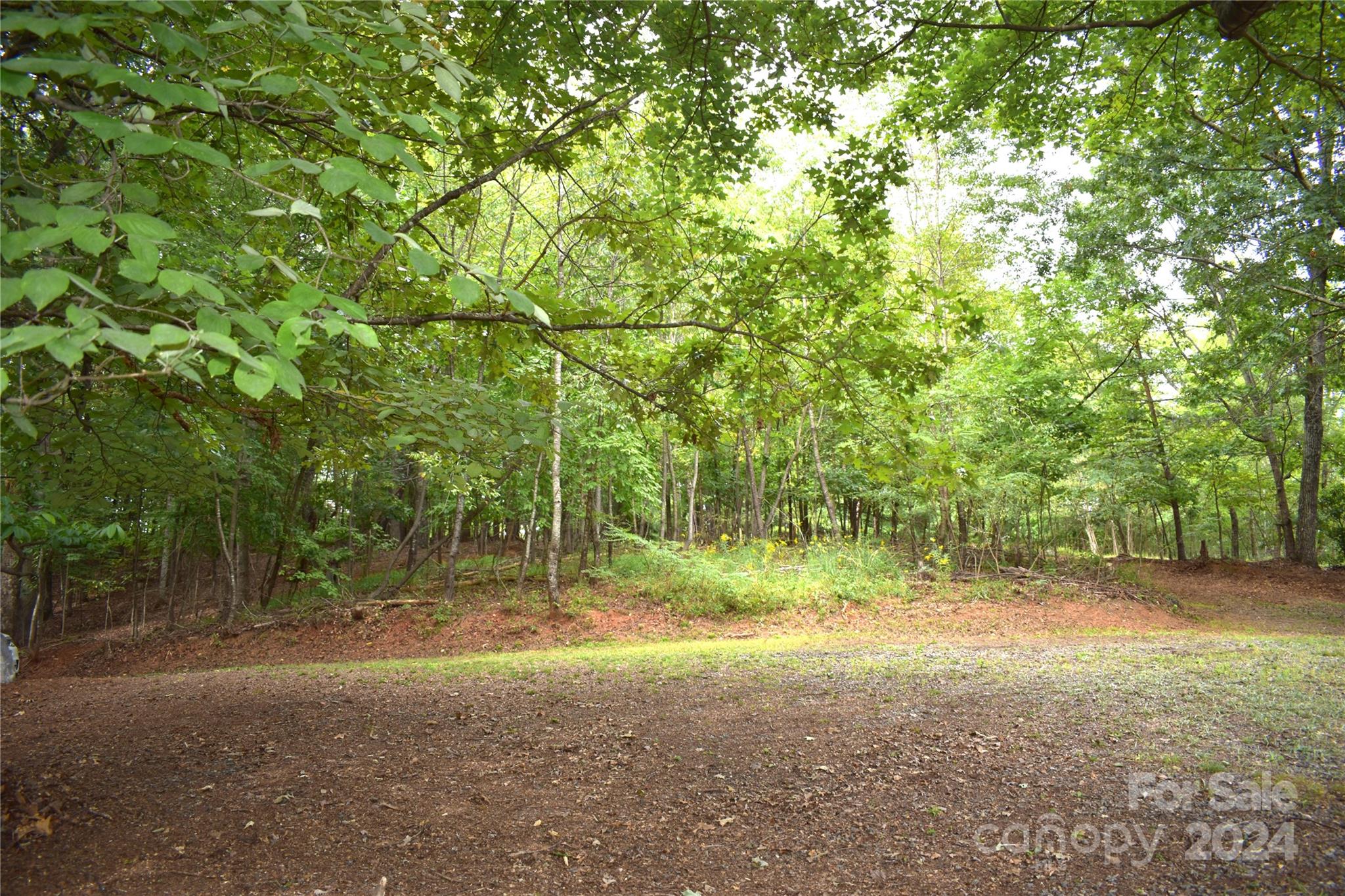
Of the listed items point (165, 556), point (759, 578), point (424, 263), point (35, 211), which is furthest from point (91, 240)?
point (165, 556)

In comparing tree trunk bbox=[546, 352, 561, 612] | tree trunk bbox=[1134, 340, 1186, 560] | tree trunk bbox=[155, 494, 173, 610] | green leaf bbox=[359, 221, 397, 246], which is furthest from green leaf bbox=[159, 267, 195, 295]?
tree trunk bbox=[1134, 340, 1186, 560]

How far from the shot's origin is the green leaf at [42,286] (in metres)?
1.16

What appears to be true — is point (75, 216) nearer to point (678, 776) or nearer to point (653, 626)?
point (678, 776)

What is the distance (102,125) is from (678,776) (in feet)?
11.3

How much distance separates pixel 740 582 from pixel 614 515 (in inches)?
222

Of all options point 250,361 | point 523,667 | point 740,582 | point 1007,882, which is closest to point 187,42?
point 250,361

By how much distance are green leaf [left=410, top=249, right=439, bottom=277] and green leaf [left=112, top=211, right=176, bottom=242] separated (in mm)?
484

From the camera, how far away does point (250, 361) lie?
1.19 metres

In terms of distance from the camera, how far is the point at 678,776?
3477 mm

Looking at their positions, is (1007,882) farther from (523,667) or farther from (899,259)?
(899,259)

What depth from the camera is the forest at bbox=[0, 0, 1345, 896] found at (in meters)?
1.84

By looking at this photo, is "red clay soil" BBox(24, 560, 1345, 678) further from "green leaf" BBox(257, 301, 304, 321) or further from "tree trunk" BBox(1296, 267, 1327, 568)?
"green leaf" BBox(257, 301, 304, 321)

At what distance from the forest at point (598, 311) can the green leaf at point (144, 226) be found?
0.01 metres

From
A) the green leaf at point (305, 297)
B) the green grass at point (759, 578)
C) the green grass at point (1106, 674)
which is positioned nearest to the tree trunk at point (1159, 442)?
the green grass at point (759, 578)
